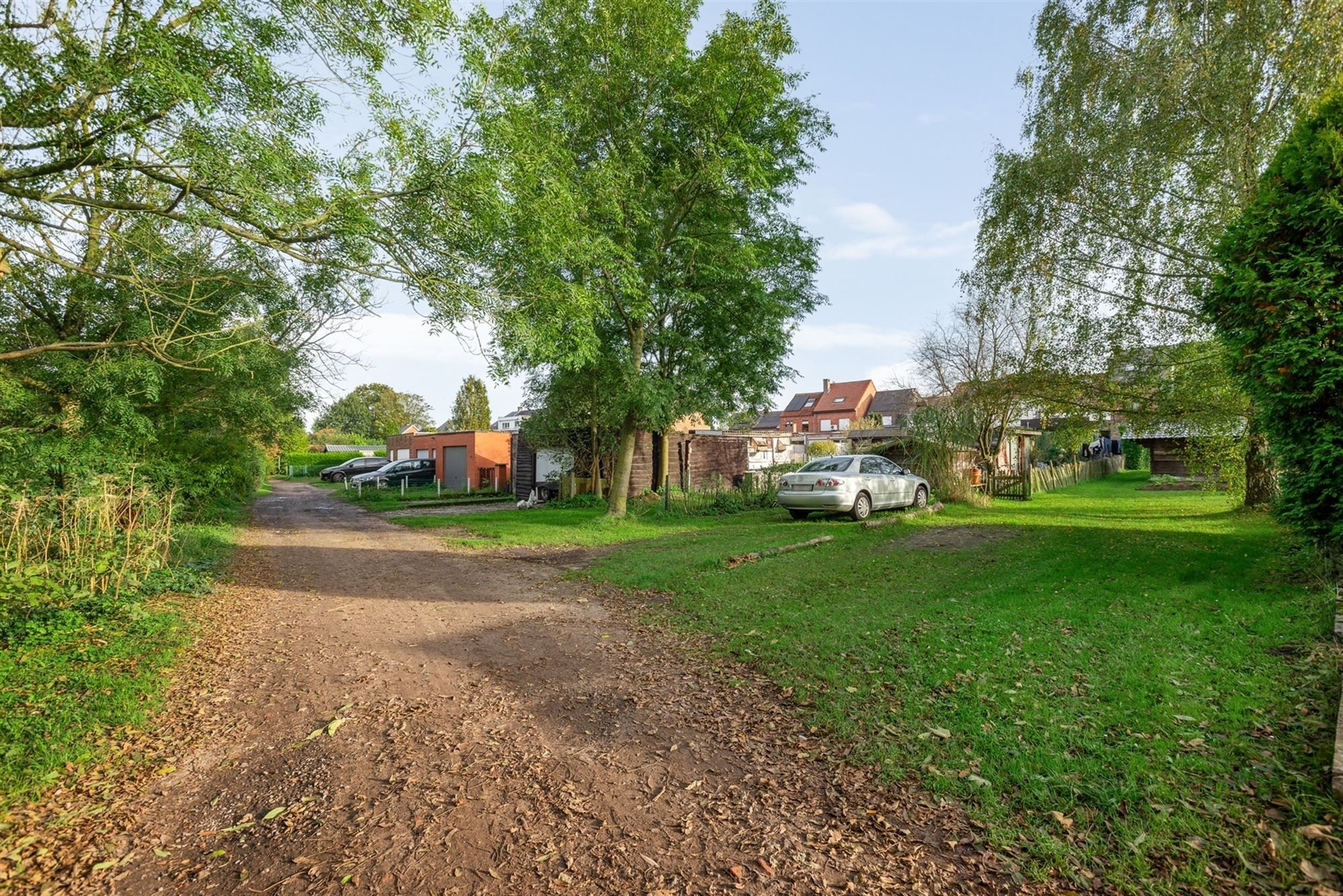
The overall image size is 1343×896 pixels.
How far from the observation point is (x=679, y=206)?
15.1 meters

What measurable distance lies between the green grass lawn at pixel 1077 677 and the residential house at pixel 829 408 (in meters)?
55.0

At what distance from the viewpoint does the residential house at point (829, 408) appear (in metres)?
64.0

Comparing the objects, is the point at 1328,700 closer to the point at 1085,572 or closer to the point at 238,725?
the point at 1085,572

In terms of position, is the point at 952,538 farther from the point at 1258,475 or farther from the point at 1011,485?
the point at 1011,485

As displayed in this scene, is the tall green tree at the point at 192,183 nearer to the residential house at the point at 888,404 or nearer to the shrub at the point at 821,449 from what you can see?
the shrub at the point at 821,449

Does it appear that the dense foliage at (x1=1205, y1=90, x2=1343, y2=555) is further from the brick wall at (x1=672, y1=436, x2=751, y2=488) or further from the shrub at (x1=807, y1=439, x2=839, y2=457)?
the shrub at (x1=807, y1=439, x2=839, y2=457)

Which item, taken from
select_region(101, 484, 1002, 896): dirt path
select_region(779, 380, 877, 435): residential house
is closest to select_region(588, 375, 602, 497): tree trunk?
select_region(101, 484, 1002, 896): dirt path

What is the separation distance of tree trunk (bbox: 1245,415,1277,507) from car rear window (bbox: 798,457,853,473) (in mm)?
8144

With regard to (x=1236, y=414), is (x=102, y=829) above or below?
below

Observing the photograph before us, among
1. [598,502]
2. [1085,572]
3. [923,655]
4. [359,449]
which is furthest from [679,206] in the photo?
[359,449]

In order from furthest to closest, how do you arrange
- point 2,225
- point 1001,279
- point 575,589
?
point 1001,279 → point 575,589 → point 2,225

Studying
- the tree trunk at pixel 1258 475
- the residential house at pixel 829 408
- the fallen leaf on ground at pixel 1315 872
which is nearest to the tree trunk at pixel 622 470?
the tree trunk at pixel 1258 475

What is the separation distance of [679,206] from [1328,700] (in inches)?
559

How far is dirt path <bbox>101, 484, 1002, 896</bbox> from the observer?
2.61 meters
